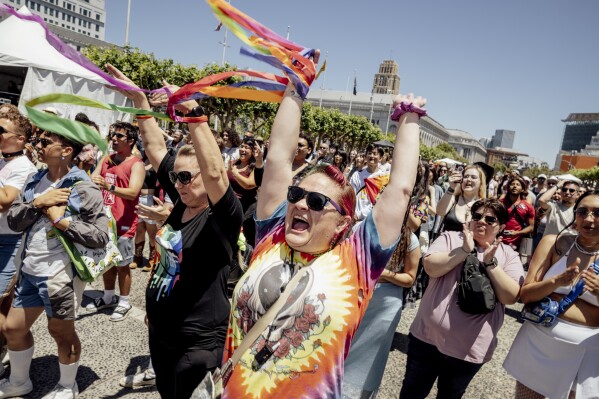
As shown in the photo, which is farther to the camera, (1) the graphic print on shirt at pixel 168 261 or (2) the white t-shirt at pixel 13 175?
(2) the white t-shirt at pixel 13 175

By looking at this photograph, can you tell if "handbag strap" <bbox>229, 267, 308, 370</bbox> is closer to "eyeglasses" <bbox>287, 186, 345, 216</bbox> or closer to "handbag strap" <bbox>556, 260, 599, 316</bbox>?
"eyeglasses" <bbox>287, 186, 345, 216</bbox>

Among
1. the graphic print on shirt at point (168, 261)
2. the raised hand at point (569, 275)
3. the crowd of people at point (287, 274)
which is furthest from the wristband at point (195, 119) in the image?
the raised hand at point (569, 275)

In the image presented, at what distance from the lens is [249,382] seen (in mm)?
1509

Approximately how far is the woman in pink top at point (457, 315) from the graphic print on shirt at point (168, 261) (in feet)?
5.57

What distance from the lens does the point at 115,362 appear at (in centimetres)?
346

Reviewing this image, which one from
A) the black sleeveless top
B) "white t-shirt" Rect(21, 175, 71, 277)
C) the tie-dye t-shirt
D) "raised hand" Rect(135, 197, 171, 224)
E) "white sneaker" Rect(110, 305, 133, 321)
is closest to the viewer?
the tie-dye t-shirt

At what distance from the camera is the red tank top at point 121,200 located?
4.54m

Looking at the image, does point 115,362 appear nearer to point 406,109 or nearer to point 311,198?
point 311,198

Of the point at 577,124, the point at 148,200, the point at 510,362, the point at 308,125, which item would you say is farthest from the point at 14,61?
the point at 577,124

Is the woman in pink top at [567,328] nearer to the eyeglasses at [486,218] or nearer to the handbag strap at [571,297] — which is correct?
the handbag strap at [571,297]

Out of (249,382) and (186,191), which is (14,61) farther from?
(249,382)

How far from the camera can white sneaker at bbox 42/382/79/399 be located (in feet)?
9.12

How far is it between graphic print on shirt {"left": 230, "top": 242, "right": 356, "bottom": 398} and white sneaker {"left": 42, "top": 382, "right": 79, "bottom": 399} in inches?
82.5

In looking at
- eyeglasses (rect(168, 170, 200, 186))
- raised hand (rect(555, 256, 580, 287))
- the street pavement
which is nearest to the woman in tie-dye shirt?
eyeglasses (rect(168, 170, 200, 186))
